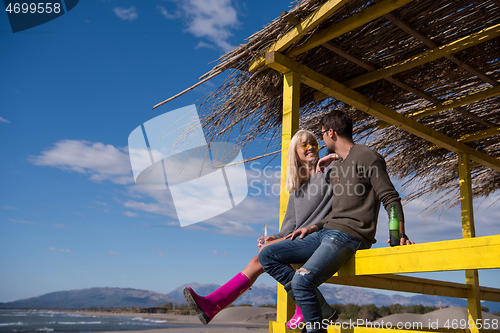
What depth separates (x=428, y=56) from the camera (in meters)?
3.16

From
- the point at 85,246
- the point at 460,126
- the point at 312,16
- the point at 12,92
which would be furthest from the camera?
the point at 12,92

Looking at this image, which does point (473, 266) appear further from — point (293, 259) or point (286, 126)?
point (286, 126)

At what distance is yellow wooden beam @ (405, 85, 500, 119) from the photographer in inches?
147

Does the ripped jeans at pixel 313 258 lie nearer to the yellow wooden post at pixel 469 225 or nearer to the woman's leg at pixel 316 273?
the woman's leg at pixel 316 273

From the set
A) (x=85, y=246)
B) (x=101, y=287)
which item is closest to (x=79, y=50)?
(x=101, y=287)

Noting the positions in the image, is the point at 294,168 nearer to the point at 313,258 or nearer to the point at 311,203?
the point at 311,203

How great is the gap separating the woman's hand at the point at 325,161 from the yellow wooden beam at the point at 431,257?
0.67 meters

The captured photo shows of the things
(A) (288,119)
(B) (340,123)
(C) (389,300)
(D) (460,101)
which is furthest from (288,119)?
(C) (389,300)

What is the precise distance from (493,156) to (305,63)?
4.26 m

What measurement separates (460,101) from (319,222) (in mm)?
2782

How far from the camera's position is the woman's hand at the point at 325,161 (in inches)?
95.9

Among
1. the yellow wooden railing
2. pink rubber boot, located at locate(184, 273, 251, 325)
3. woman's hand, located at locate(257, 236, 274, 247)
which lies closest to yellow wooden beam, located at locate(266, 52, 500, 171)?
the yellow wooden railing

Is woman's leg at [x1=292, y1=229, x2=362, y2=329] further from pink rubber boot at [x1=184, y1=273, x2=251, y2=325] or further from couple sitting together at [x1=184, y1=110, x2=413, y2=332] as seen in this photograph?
pink rubber boot at [x1=184, y1=273, x2=251, y2=325]

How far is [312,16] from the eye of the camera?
275 centimetres
